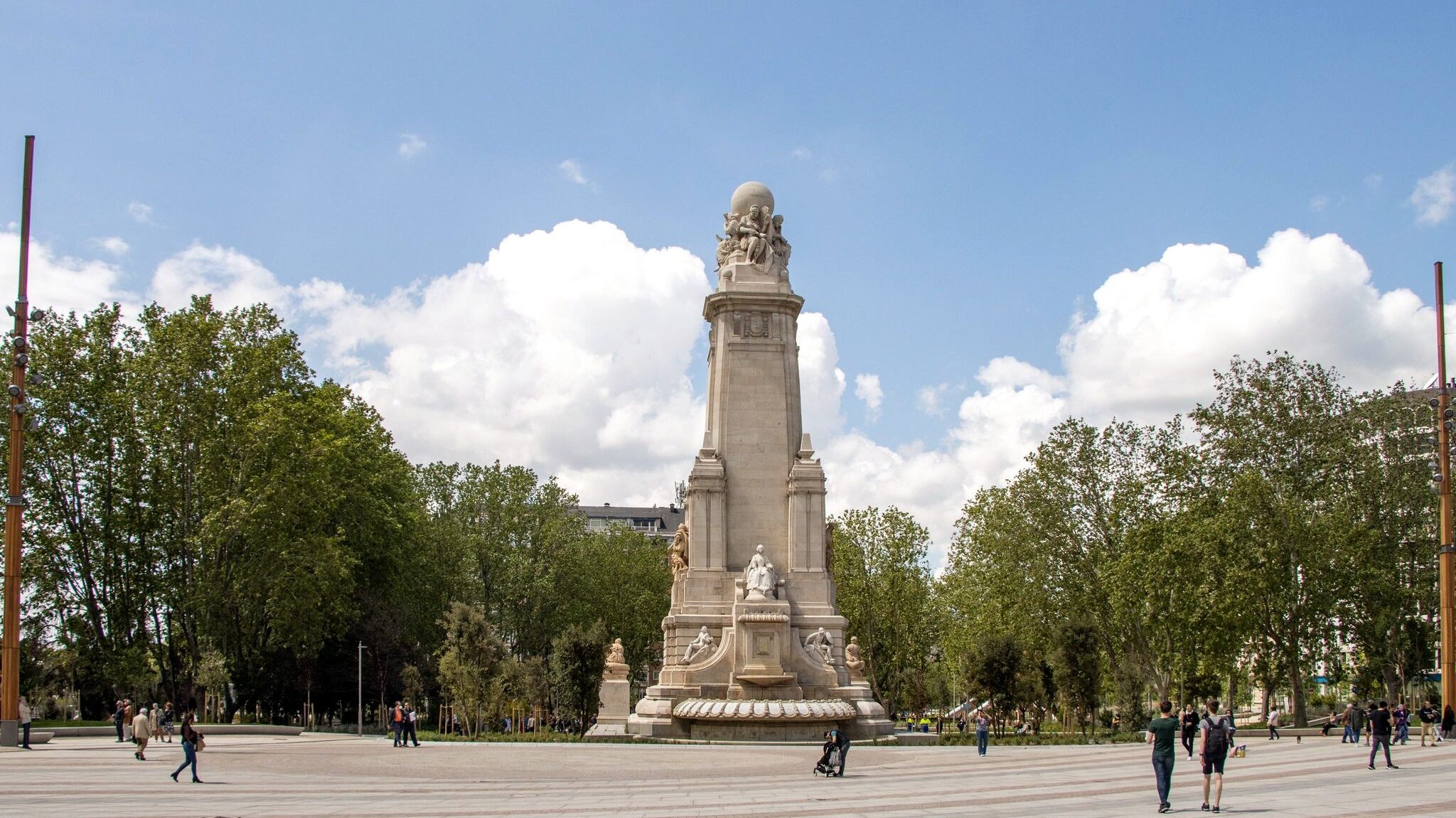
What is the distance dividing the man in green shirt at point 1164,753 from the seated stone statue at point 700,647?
2225cm

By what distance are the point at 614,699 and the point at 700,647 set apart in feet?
10.4

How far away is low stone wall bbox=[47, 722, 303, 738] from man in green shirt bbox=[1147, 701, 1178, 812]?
2944 centimetres

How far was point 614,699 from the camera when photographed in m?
39.6

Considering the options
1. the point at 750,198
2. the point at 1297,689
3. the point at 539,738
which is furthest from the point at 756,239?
the point at 1297,689

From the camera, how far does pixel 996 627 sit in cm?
5588

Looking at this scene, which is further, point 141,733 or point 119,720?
point 119,720

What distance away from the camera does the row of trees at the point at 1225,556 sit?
4606 centimetres

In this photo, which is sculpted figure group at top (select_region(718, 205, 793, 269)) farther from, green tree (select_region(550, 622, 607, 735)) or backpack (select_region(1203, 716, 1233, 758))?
backpack (select_region(1203, 716, 1233, 758))

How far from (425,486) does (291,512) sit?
21628 millimetres

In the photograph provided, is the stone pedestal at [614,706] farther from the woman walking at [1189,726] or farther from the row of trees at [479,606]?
the woman walking at [1189,726]

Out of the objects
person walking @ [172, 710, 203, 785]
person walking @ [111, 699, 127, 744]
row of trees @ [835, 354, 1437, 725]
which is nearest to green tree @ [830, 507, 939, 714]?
row of trees @ [835, 354, 1437, 725]

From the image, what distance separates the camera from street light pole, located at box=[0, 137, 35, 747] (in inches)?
1161

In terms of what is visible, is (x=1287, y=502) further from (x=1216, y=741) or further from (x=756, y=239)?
(x=1216, y=741)

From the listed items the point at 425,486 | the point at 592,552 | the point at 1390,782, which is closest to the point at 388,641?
the point at 425,486
